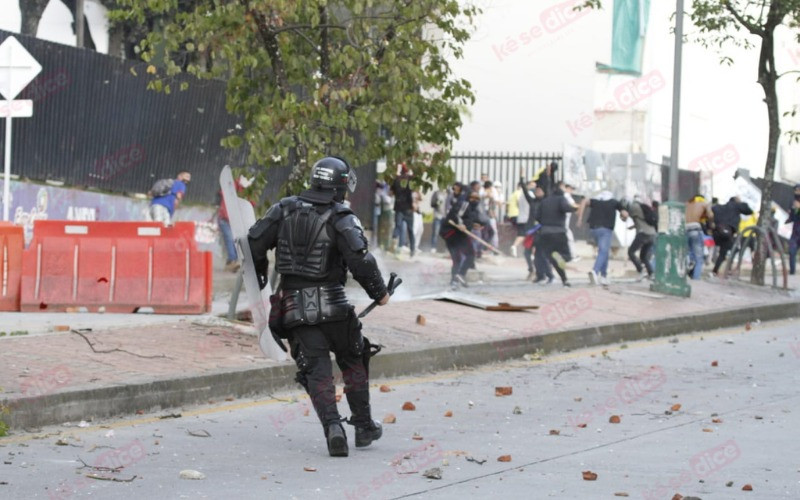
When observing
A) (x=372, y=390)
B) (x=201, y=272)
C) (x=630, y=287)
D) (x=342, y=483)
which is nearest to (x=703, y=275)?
(x=630, y=287)

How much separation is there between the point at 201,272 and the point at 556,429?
6.43 m

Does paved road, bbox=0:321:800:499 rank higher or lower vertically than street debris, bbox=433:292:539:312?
lower

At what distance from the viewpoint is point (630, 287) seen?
1981cm

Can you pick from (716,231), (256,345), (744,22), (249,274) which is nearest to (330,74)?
(256,345)

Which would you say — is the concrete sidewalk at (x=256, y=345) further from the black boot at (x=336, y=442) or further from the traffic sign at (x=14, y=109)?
the traffic sign at (x=14, y=109)

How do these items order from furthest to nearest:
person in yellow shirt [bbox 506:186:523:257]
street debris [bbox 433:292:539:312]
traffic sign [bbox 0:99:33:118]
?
1. person in yellow shirt [bbox 506:186:523:257]
2. traffic sign [bbox 0:99:33:118]
3. street debris [bbox 433:292:539:312]

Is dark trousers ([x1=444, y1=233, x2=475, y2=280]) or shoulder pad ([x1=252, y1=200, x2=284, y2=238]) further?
dark trousers ([x1=444, y1=233, x2=475, y2=280])

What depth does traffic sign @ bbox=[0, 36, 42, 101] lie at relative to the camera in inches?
646

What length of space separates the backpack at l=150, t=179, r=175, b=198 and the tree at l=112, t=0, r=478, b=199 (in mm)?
7209

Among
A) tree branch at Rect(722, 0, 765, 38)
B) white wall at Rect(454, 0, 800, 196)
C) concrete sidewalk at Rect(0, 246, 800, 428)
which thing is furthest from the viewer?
white wall at Rect(454, 0, 800, 196)

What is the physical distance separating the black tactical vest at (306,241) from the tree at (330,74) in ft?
13.8

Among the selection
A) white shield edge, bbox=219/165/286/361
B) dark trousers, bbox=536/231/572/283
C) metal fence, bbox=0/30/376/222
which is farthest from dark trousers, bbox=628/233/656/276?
white shield edge, bbox=219/165/286/361

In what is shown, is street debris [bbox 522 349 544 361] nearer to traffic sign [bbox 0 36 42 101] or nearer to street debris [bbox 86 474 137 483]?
street debris [bbox 86 474 137 483]

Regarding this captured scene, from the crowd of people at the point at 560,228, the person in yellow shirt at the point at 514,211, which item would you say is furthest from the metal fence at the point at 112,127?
the person in yellow shirt at the point at 514,211
